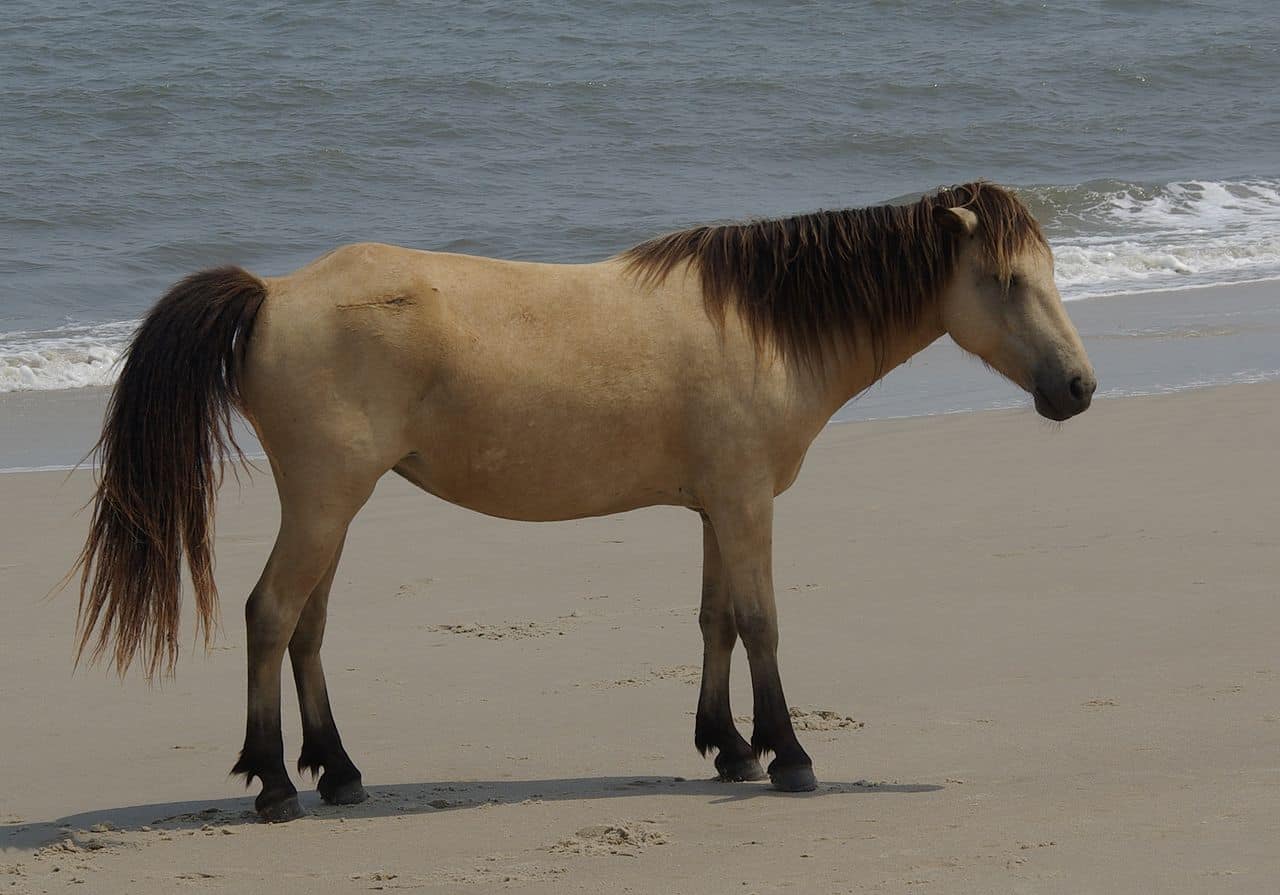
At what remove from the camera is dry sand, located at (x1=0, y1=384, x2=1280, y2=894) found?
3637 millimetres

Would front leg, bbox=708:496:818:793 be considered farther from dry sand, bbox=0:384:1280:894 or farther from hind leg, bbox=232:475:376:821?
hind leg, bbox=232:475:376:821

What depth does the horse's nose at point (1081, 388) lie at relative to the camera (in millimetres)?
4270

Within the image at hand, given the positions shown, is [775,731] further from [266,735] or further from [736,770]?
[266,735]

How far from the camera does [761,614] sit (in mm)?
4285

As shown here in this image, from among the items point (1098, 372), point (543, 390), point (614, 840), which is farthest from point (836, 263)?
point (1098, 372)

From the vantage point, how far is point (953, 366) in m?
10.7

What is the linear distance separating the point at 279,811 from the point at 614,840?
0.92m

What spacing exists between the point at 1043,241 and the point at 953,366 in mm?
6429

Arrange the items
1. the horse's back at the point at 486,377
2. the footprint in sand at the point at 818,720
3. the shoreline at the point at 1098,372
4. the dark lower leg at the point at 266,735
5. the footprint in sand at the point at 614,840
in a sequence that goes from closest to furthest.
→ the footprint in sand at the point at 614,840 < the horse's back at the point at 486,377 < the dark lower leg at the point at 266,735 < the footprint in sand at the point at 818,720 < the shoreline at the point at 1098,372

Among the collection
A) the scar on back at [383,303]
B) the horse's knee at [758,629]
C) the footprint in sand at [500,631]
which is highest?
the scar on back at [383,303]

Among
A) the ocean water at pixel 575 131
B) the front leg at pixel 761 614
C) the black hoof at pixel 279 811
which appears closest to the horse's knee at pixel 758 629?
the front leg at pixel 761 614

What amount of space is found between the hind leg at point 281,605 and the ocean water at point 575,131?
684 centimetres

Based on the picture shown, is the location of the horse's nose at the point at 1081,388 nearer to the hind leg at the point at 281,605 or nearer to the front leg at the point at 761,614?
the front leg at the point at 761,614

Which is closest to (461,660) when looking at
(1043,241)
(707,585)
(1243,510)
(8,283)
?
(707,585)
